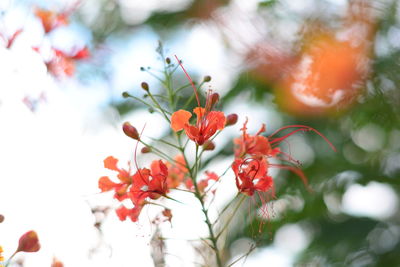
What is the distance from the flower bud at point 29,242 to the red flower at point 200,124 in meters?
0.44

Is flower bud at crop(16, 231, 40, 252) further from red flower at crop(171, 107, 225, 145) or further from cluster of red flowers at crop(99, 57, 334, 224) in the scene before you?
red flower at crop(171, 107, 225, 145)

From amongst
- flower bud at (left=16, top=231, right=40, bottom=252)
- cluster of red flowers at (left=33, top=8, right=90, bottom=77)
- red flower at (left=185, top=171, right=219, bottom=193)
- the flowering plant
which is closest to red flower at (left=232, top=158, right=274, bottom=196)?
the flowering plant

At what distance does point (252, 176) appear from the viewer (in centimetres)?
136

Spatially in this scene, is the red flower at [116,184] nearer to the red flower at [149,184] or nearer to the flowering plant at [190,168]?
the flowering plant at [190,168]

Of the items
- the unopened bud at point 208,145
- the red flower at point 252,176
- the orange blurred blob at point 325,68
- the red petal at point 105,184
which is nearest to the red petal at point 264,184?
the red flower at point 252,176

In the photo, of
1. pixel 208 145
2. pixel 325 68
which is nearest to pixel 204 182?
pixel 208 145

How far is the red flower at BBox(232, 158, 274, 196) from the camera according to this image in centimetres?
134

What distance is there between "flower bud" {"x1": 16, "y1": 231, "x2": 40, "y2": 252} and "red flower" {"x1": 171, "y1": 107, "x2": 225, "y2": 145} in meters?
0.44

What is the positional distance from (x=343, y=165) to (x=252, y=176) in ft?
3.77

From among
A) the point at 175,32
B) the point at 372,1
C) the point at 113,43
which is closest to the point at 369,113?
the point at 372,1

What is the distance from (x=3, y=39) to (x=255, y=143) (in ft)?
3.76

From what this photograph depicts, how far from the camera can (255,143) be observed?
146 centimetres

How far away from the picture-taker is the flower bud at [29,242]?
4.30 ft

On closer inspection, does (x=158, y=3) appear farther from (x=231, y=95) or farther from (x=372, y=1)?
(x=372, y=1)
